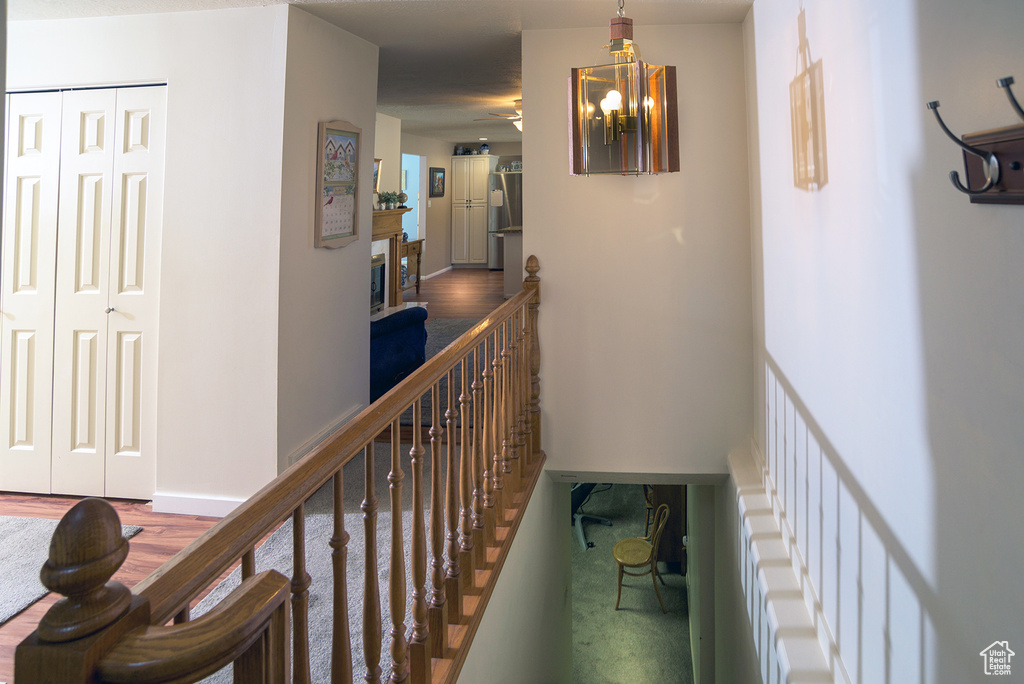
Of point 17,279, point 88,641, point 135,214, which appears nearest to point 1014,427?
point 88,641

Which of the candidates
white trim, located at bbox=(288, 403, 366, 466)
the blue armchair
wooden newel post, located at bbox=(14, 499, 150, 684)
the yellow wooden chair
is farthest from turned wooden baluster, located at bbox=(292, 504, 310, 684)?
the yellow wooden chair

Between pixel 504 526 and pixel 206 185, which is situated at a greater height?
pixel 206 185

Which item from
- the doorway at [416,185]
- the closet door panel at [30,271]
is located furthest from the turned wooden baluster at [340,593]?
the doorway at [416,185]

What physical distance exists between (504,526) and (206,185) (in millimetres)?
2318

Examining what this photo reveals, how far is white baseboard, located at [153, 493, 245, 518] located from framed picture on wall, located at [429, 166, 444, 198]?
933 cm

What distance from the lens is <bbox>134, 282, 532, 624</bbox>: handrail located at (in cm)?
84

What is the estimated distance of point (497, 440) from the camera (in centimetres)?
297

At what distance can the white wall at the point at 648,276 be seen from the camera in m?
3.87

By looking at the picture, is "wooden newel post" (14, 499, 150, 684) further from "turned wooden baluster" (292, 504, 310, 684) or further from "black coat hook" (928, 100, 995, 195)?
"black coat hook" (928, 100, 995, 195)

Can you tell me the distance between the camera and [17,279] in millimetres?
3818

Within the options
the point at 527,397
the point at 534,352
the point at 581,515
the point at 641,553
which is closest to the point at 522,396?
the point at 527,397

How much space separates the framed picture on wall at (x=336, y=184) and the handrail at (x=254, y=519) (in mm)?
2326

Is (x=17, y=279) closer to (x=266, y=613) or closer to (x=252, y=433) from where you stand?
(x=252, y=433)
